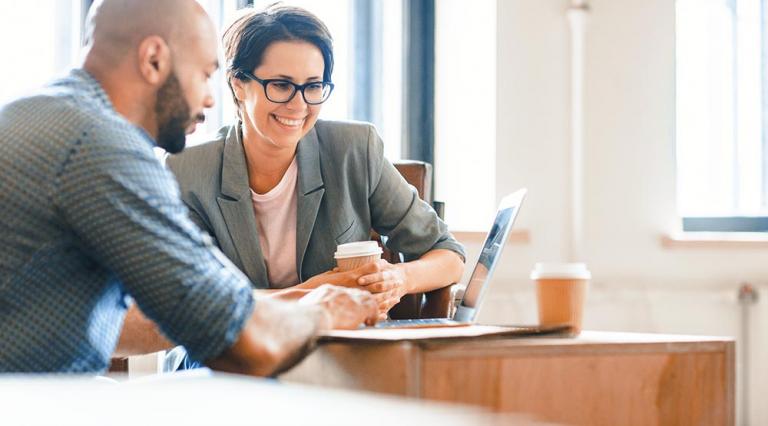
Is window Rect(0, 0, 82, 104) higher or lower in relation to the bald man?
higher

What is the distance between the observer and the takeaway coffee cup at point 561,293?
5.23ft

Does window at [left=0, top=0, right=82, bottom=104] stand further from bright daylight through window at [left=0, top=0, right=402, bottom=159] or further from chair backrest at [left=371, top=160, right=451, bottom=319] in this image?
chair backrest at [left=371, top=160, right=451, bottom=319]

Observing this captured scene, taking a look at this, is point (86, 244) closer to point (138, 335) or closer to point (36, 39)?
point (138, 335)

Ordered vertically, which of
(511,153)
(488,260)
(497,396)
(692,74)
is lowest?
(497,396)

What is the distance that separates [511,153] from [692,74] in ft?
2.61

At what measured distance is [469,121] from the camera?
3754 millimetres

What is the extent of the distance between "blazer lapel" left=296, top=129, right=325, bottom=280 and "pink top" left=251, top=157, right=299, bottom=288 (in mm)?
24

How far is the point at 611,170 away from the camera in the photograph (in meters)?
3.65

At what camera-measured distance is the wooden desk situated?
1.34 metres

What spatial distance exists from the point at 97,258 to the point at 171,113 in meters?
0.31

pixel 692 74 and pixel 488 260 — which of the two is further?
pixel 692 74

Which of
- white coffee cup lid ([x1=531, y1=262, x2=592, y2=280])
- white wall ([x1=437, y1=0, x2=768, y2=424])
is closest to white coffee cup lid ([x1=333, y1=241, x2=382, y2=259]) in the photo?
white coffee cup lid ([x1=531, y1=262, x2=592, y2=280])

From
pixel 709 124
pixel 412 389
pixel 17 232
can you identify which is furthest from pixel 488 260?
→ pixel 709 124

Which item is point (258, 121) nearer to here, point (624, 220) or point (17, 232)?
point (17, 232)
